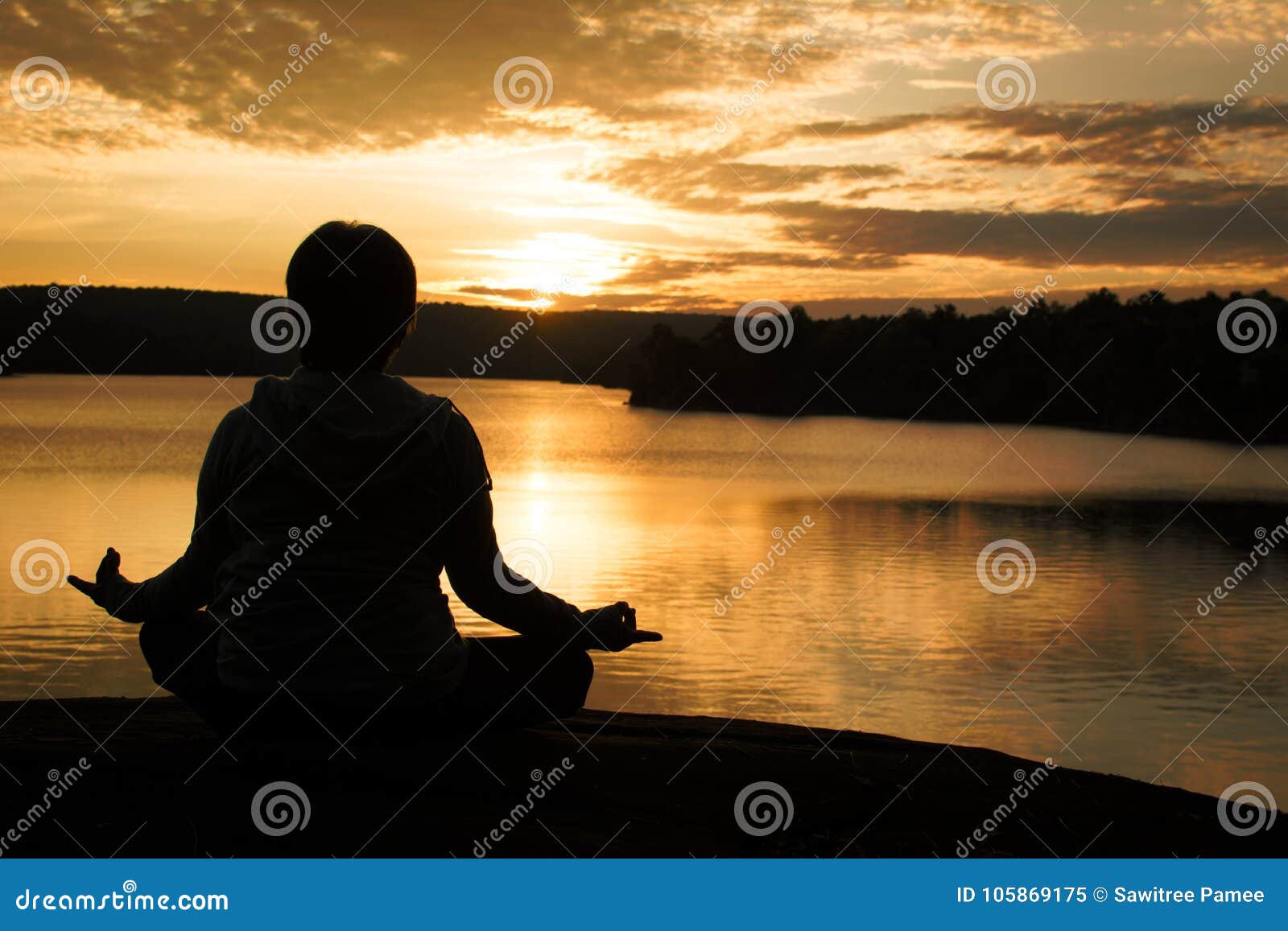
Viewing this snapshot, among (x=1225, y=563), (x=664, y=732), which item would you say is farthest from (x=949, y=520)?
(x=664, y=732)

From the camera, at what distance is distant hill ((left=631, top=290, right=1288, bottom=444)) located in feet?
241

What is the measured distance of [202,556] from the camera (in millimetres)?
2879

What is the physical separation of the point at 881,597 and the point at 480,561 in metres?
11.6

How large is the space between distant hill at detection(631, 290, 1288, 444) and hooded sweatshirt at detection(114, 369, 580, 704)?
57.4m

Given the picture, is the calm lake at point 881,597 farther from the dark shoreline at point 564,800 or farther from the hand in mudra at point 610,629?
the hand in mudra at point 610,629

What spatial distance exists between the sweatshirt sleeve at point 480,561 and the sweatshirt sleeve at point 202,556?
1.75 feet

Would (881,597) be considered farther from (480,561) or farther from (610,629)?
(480,561)

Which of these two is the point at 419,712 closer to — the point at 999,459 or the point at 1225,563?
the point at 1225,563

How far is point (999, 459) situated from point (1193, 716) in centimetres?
4307

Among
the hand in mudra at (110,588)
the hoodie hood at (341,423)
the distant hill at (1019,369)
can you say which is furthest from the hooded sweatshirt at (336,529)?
the distant hill at (1019,369)

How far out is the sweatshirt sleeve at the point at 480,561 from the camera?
2.80 meters

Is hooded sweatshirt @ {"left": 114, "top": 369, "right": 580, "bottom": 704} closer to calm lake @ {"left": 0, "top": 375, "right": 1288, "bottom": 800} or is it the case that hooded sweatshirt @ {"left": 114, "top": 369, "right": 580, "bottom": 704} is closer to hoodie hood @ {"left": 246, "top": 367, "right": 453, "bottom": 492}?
hoodie hood @ {"left": 246, "top": 367, "right": 453, "bottom": 492}

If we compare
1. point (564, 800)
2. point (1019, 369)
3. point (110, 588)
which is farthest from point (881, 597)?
point (1019, 369)

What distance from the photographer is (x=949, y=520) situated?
23969mm
